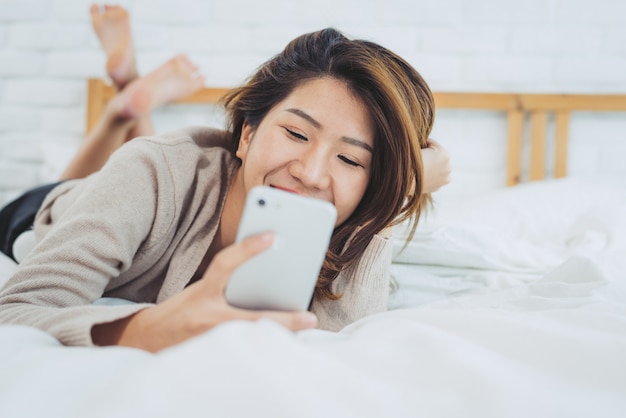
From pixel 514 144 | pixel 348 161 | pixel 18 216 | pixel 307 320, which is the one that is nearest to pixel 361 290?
pixel 348 161

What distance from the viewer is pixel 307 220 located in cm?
51

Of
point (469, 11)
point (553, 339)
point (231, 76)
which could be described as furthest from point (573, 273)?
point (231, 76)

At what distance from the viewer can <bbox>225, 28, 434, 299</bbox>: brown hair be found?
0.86 meters

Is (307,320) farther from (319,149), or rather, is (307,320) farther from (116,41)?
(116,41)

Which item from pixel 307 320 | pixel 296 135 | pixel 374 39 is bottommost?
pixel 307 320

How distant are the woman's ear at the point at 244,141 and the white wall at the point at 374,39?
98 centimetres

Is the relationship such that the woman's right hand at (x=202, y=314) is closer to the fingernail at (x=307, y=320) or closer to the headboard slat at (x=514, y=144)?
the fingernail at (x=307, y=320)

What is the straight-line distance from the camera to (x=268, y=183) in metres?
0.85

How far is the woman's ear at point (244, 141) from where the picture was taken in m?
0.98

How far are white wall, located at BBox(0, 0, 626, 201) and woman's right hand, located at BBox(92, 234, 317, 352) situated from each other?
1408mm

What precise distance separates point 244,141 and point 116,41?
889 mm

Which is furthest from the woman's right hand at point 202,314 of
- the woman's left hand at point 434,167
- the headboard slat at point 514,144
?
the headboard slat at point 514,144

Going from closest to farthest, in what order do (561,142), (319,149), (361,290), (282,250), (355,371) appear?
(355,371)
(282,250)
(319,149)
(361,290)
(561,142)

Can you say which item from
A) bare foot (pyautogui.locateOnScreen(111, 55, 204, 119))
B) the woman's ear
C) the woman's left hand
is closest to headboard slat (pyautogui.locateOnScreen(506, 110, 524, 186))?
the woman's left hand
